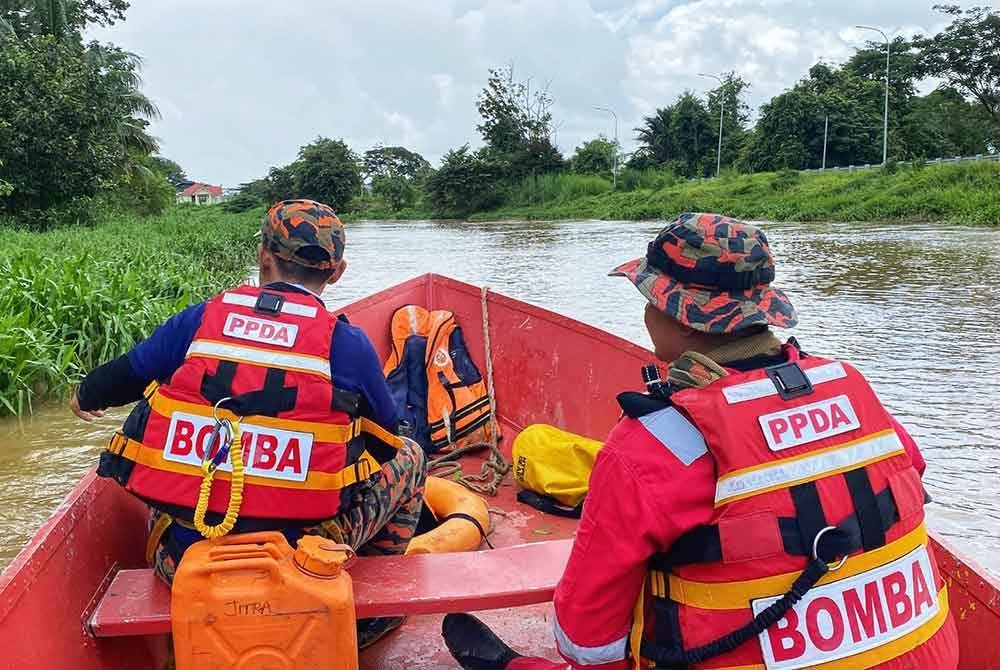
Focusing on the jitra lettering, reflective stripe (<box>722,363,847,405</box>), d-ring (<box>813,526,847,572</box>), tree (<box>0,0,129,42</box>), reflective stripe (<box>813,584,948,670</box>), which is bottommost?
reflective stripe (<box>813,584,948,670</box>)

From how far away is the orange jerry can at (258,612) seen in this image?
5.32ft

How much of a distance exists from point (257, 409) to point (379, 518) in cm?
56

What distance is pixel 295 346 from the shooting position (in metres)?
1.77

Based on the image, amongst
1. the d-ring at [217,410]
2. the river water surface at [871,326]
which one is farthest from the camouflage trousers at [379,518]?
the river water surface at [871,326]

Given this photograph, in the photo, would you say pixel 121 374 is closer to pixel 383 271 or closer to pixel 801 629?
pixel 801 629

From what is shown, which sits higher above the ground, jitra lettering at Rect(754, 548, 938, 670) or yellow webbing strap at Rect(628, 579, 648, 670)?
jitra lettering at Rect(754, 548, 938, 670)

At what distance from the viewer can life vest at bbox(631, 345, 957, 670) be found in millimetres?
1223

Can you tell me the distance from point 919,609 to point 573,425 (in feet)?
8.28

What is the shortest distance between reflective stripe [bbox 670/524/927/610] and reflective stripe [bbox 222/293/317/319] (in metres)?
0.94

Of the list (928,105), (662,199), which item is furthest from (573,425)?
(928,105)

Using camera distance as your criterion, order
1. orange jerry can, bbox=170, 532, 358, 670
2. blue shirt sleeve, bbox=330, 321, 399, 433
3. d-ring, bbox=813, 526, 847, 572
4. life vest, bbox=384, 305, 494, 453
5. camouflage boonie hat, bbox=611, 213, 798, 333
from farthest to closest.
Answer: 1. life vest, bbox=384, 305, 494, 453
2. blue shirt sleeve, bbox=330, 321, 399, 433
3. orange jerry can, bbox=170, 532, 358, 670
4. camouflage boonie hat, bbox=611, 213, 798, 333
5. d-ring, bbox=813, 526, 847, 572

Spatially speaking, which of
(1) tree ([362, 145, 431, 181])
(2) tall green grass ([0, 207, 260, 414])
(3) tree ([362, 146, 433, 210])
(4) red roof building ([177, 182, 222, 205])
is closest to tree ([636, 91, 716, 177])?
(3) tree ([362, 146, 433, 210])

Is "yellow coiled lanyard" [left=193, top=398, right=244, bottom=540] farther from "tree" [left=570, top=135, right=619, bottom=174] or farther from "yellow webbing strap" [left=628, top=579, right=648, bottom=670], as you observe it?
"tree" [left=570, top=135, right=619, bottom=174]

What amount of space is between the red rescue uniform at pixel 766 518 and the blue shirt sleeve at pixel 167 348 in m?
1.01
